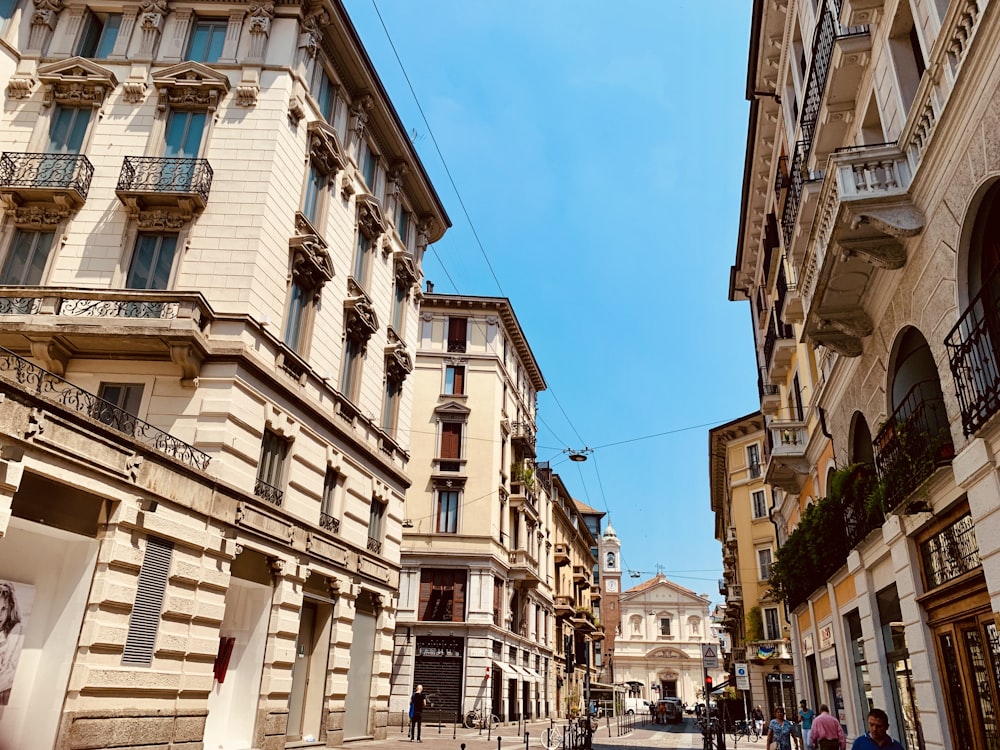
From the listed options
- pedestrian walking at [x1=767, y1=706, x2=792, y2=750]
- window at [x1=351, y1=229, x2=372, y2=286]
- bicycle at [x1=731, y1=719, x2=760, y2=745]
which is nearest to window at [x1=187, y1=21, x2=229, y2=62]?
window at [x1=351, y1=229, x2=372, y2=286]

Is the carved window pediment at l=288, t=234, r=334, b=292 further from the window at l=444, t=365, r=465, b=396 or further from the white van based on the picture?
the white van

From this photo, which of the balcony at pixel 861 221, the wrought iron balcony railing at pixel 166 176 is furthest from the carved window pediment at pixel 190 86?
the balcony at pixel 861 221

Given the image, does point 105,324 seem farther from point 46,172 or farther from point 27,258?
point 46,172

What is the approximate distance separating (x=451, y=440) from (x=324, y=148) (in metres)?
22.5

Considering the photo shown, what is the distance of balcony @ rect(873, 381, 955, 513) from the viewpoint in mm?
9453

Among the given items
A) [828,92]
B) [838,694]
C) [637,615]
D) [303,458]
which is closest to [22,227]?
[303,458]

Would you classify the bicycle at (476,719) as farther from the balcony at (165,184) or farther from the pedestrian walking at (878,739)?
the pedestrian walking at (878,739)

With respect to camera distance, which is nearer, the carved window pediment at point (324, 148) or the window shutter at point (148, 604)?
the window shutter at point (148, 604)

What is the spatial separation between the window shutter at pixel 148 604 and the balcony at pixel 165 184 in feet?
26.2

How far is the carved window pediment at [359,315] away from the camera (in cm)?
2144

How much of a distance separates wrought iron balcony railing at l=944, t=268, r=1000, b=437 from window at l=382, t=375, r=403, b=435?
18322 mm

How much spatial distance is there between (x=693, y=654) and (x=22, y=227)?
102 m

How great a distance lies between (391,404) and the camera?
25234mm

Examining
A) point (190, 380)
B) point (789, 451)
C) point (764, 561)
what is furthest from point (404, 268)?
point (764, 561)
